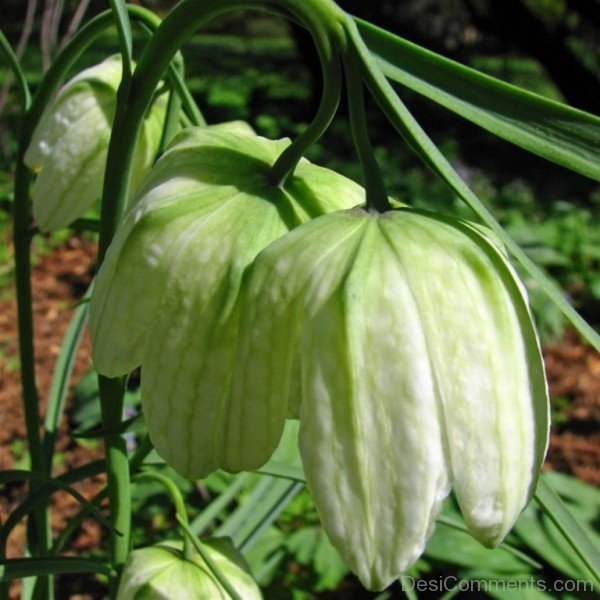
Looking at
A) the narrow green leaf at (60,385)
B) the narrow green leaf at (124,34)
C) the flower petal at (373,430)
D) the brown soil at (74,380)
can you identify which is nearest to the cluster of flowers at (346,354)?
the flower petal at (373,430)

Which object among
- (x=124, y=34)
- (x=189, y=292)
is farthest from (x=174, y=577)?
(x=124, y=34)

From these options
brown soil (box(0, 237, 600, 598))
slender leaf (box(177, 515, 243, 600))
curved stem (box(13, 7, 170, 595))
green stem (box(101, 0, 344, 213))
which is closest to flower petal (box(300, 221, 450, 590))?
green stem (box(101, 0, 344, 213))

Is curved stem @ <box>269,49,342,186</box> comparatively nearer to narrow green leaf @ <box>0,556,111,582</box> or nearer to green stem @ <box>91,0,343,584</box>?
green stem @ <box>91,0,343,584</box>

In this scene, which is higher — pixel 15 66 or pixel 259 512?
pixel 15 66

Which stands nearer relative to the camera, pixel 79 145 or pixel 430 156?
pixel 430 156

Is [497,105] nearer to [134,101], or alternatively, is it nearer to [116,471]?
[134,101]

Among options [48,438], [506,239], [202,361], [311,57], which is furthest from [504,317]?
[311,57]

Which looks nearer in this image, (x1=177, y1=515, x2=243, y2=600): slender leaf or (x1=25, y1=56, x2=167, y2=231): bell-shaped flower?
(x1=177, y1=515, x2=243, y2=600): slender leaf
